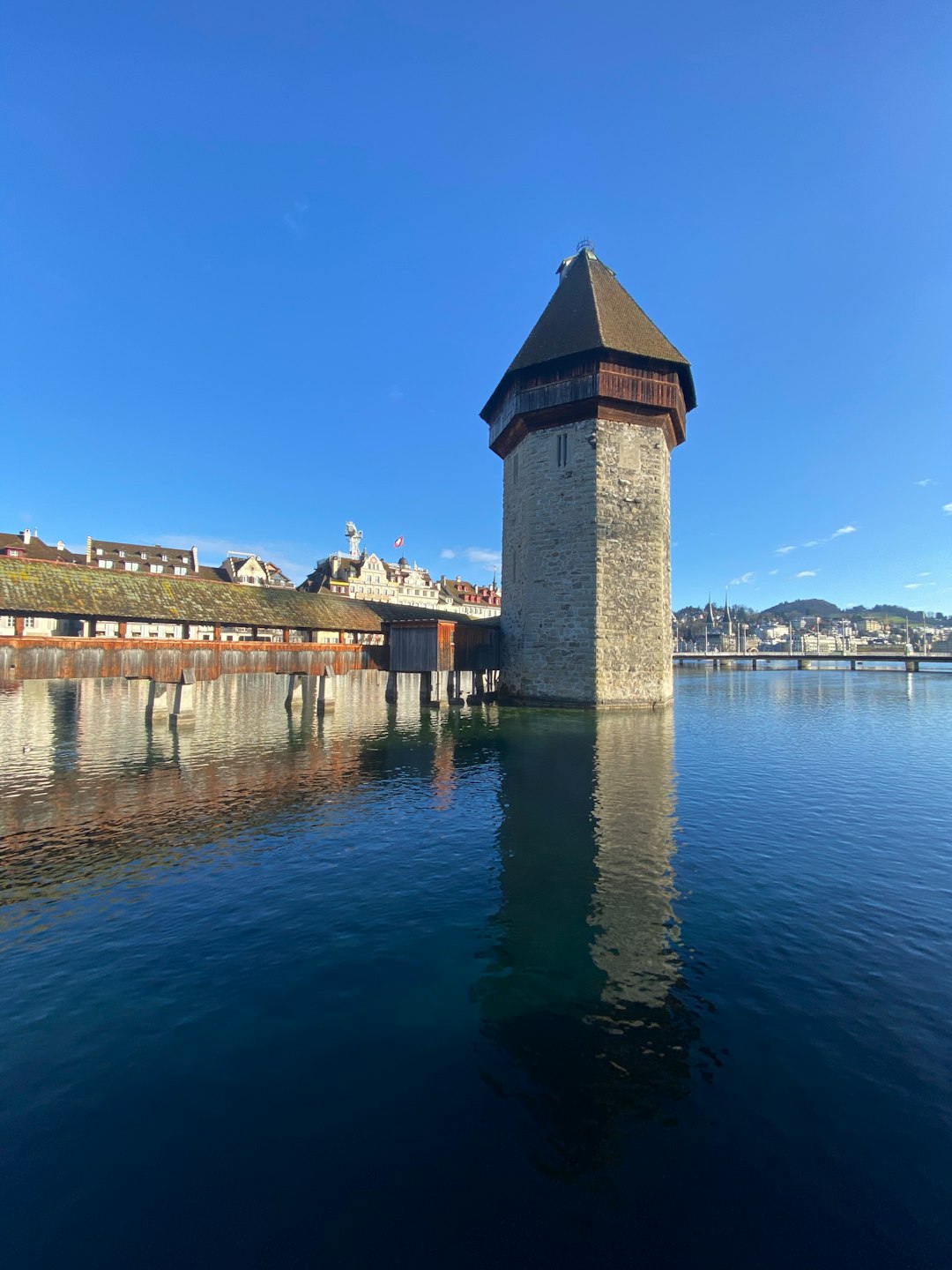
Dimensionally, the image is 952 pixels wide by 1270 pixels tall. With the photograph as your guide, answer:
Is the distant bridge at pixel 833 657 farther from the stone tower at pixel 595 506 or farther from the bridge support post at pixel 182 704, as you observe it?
the bridge support post at pixel 182 704

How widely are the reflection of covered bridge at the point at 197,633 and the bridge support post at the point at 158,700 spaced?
1534 millimetres

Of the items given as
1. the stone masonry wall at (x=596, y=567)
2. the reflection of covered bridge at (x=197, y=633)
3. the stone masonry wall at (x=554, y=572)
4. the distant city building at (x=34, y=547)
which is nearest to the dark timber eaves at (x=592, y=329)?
the stone masonry wall at (x=596, y=567)

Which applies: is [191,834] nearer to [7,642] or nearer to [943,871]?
[7,642]

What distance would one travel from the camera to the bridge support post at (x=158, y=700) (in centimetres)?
2511

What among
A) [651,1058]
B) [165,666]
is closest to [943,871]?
[651,1058]

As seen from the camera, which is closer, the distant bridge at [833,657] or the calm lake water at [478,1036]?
the calm lake water at [478,1036]

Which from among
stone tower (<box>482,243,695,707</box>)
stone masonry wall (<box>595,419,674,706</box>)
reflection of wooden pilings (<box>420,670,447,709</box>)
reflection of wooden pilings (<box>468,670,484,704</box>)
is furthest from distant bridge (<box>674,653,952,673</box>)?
reflection of wooden pilings (<box>420,670,447,709</box>)

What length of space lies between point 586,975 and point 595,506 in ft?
82.8

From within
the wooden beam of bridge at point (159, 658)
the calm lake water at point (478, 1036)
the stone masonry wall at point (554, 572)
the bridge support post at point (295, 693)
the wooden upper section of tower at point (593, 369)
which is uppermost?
the wooden upper section of tower at point (593, 369)

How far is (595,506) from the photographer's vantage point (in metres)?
28.3

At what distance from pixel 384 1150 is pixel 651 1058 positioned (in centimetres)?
220

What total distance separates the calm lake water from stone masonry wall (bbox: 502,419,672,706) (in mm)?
17027

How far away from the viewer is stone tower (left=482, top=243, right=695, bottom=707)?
2825 centimetres

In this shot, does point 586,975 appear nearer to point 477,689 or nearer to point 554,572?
point 554,572
